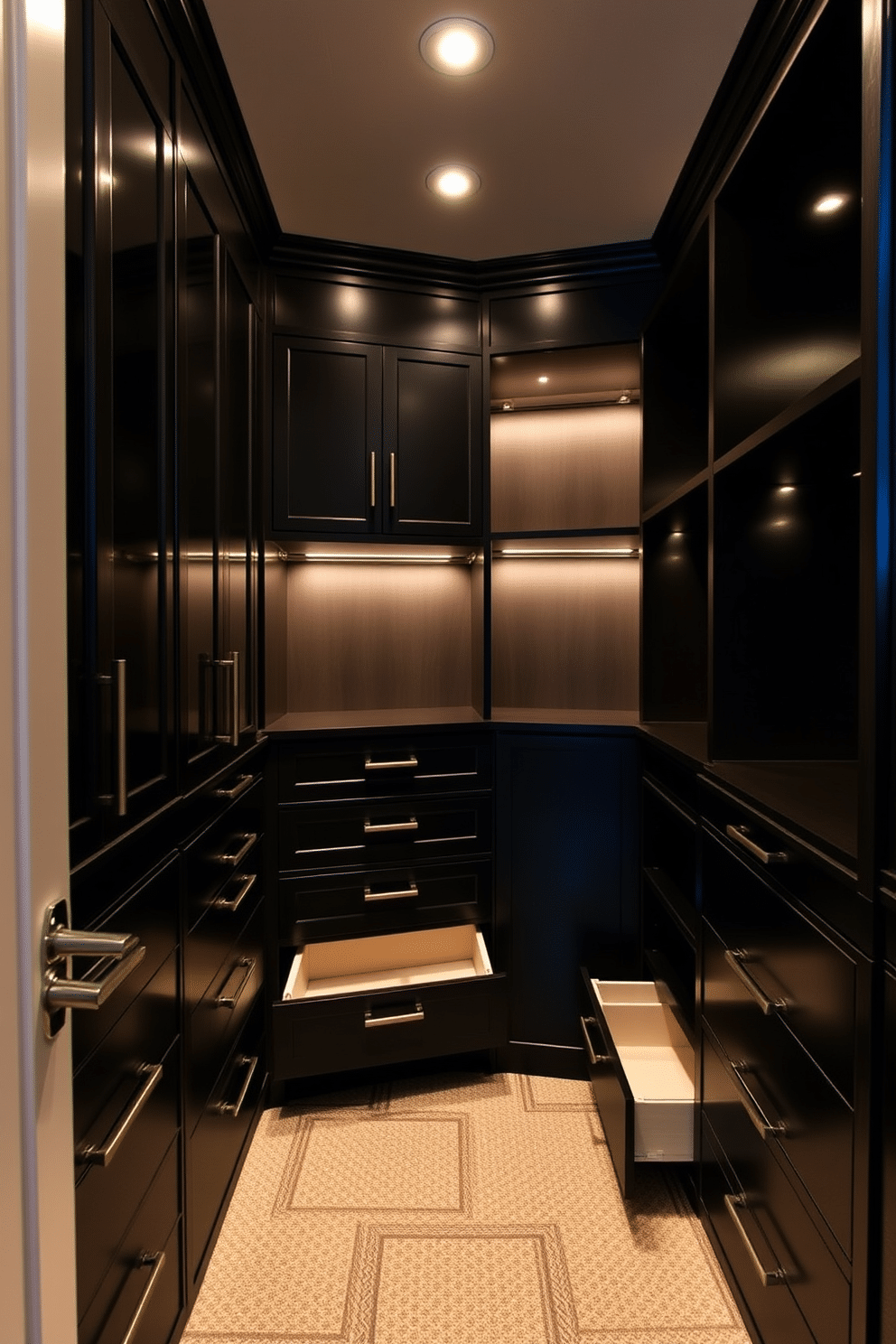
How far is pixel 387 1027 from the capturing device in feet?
6.66

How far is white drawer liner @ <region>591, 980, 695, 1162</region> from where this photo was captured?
5.43 feet

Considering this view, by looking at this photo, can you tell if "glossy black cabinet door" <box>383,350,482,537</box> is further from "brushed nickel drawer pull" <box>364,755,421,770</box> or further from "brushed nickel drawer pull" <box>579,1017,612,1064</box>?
"brushed nickel drawer pull" <box>579,1017,612,1064</box>

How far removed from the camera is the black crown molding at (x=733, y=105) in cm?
129

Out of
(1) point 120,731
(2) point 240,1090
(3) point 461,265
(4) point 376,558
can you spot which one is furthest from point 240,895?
(3) point 461,265

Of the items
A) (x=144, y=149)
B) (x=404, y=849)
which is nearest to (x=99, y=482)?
(x=144, y=149)

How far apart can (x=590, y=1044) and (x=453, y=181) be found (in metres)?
2.35

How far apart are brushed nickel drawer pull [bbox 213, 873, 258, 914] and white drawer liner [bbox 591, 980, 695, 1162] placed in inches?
38.7

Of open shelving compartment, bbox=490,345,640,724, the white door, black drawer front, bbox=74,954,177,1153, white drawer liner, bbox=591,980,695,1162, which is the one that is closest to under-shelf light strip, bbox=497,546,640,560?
open shelving compartment, bbox=490,345,640,724

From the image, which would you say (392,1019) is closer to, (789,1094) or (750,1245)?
(750,1245)

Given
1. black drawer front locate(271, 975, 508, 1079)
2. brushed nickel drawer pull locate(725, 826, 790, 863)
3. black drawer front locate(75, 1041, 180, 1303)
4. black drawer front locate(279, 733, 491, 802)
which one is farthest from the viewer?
black drawer front locate(279, 733, 491, 802)

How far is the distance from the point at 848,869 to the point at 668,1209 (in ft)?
4.03

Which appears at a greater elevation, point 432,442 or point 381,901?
point 432,442

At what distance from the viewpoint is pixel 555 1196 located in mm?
1718

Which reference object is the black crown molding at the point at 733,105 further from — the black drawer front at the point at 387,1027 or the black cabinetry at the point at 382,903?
the black drawer front at the point at 387,1027
